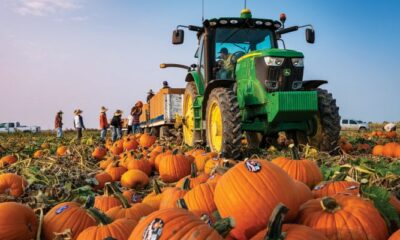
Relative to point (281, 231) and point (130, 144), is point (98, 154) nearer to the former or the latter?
point (130, 144)

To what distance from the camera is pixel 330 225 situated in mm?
2219

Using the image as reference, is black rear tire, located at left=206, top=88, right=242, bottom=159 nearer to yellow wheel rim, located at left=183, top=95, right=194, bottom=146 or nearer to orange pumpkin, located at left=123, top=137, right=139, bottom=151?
yellow wheel rim, located at left=183, top=95, right=194, bottom=146

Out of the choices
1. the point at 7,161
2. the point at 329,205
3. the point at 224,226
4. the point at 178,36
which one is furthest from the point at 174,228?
the point at 178,36

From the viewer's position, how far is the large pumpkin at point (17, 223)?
2.70 meters

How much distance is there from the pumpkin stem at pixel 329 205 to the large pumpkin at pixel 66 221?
1.55m

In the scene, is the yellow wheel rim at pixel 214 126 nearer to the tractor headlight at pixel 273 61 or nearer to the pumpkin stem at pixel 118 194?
the tractor headlight at pixel 273 61

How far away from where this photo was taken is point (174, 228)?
1.83 meters

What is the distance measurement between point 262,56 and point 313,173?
5161 mm

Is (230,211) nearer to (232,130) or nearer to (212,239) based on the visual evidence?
(212,239)

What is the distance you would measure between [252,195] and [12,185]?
3583 millimetres

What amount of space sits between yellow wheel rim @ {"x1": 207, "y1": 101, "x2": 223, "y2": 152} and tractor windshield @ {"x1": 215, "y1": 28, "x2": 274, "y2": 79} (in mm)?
1230

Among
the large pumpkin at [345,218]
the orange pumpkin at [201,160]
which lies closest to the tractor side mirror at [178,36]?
the orange pumpkin at [201,160]

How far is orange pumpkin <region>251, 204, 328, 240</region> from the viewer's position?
1.75 metres

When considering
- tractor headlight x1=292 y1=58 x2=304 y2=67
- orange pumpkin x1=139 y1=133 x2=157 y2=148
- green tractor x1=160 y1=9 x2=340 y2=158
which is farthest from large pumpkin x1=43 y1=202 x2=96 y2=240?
orange pumpkin x1=139 y1=133 x2=157 y2=148
